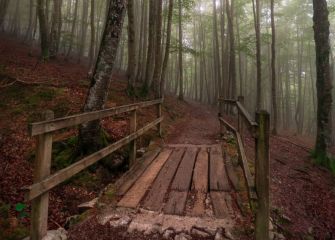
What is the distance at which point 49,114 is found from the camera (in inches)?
126

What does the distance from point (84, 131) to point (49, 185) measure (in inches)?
115

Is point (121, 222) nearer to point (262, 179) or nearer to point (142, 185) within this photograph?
point (142, 185)

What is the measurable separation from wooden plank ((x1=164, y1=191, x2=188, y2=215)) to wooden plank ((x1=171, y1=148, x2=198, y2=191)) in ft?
Result: 0.72

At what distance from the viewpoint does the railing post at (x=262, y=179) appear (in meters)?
3.08

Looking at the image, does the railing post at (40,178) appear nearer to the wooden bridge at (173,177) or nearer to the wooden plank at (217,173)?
the wooden bridge at (173,177)

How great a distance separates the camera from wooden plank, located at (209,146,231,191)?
4.66m

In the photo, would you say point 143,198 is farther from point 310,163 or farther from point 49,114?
point 310,163

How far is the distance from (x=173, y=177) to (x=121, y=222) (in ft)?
6.14

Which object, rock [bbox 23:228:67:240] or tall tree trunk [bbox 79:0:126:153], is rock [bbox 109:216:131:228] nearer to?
rock [bbox 23:228:67:240]

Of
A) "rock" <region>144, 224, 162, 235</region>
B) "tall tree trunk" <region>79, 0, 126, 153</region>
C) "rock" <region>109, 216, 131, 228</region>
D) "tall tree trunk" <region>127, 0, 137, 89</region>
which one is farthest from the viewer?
"tall tree trunk" <region>127, 0, 137, 89</region>

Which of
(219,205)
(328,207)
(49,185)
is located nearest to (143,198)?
(219,205)

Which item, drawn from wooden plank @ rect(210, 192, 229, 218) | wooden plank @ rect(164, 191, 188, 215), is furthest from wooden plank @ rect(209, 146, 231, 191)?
wooden plank @ rect(164, 191, 188, 215)

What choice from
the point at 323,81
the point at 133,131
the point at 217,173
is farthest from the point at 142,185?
the point at 323,81

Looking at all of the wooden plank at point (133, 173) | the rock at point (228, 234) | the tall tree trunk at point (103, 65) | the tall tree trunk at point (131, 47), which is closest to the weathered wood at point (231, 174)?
the rock at point (228, 234)
